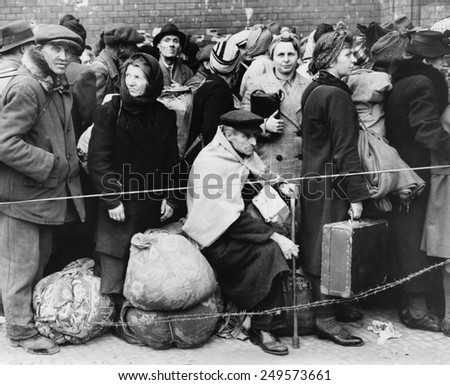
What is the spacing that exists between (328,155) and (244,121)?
683mm

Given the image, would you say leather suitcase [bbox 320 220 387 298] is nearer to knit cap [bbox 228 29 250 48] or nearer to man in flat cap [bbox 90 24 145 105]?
man in flat cap [bbox 90 24 145 105]

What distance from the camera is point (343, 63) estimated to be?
4.56m

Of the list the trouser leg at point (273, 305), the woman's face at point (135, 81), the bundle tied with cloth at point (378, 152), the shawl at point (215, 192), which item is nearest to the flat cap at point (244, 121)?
the shawl at point (215, 192)

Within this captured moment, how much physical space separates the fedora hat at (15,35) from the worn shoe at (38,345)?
2.15 meters

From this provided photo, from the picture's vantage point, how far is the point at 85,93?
518 centimetres

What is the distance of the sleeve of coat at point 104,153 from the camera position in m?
4.55

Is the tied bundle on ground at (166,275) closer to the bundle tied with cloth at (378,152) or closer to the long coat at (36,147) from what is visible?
the long coat at (36,147)

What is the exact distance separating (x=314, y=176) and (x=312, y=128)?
359 mm

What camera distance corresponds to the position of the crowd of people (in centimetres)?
445

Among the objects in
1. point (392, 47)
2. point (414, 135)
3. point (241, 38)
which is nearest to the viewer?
point (414, 135)

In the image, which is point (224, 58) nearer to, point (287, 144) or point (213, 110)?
point (213, 110)

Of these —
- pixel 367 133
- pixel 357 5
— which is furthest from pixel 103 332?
pixel 357 5

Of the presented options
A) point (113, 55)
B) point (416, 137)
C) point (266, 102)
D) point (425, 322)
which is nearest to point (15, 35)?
point (113, 55)
